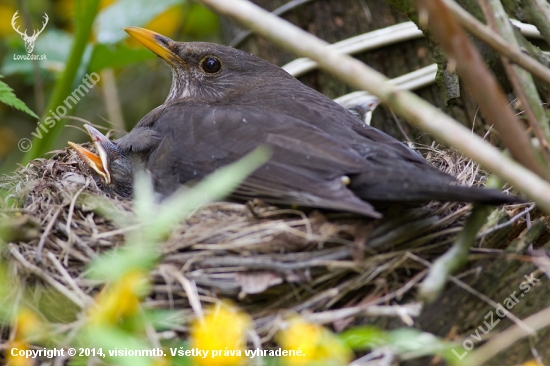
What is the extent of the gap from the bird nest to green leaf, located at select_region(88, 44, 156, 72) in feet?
5.42

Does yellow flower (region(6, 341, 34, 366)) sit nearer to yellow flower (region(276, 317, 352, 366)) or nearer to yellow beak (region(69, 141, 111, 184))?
yellow flower (region(276, 317, 352, 366))

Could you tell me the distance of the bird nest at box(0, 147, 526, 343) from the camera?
2.56 meters

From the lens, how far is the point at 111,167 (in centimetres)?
371

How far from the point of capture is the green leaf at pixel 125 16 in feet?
15.9

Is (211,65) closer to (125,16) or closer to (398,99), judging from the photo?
(125,16)

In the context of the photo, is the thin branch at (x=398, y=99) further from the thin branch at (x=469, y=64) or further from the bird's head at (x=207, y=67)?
the bird's head at (x=207, y=67)

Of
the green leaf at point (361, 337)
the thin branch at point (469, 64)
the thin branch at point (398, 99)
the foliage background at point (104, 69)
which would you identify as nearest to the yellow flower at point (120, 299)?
the green leaf at point (361, 337)

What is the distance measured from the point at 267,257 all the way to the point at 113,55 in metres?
2.34

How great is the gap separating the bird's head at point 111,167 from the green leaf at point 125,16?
1.27 meters

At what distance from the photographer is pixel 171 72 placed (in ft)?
14.1

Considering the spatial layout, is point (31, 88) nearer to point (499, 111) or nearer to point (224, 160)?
point (224, 160)

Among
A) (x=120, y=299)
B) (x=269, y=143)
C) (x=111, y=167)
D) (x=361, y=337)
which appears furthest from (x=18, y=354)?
(x=111, y=167)

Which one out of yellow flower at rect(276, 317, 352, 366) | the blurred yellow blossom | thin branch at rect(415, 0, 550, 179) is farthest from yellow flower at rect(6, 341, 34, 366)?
thin branch at rect(415, 0, 550, 179)

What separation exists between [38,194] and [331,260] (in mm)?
1552
